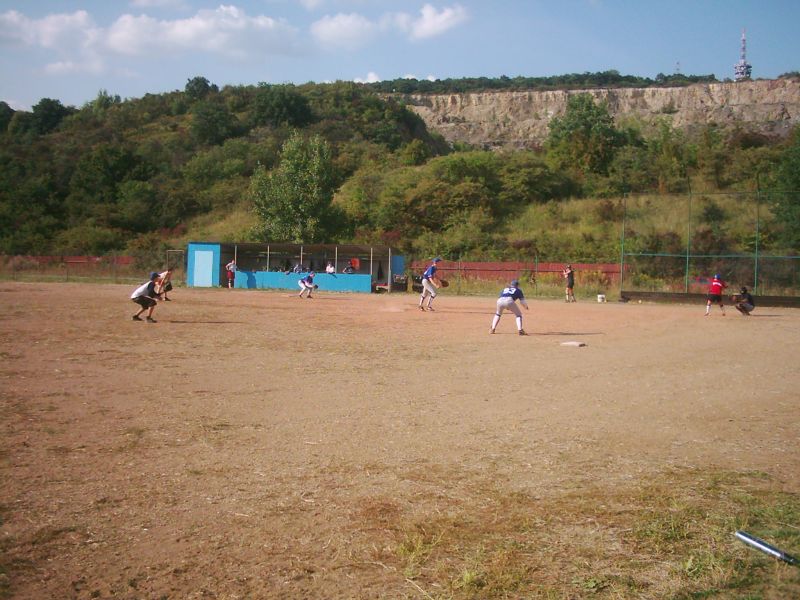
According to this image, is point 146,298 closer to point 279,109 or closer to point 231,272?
point 231,272

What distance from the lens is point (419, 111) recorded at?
148 meters

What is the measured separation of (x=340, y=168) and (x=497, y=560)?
77850 millimetres

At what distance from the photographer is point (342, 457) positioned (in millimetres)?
6488

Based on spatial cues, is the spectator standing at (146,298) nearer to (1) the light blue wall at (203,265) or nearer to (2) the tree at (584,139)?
(1) the light blue wall at (203,265)

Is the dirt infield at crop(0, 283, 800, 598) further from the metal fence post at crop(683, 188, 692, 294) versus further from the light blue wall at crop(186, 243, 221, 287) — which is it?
the light blue wall at crop(186, 243, 221, 287)

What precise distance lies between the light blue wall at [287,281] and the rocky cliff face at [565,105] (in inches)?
3217

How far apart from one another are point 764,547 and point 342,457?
3409 millimetres

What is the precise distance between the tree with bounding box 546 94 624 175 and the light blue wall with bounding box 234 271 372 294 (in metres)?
35.4

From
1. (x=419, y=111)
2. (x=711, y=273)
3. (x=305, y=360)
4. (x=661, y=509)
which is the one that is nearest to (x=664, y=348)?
(x=305, y=360)

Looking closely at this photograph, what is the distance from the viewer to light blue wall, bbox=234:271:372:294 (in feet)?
146

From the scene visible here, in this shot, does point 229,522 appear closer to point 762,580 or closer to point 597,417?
point 762,580

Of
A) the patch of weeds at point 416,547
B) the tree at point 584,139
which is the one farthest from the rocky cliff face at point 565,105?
the patch of weeds at point 416,547

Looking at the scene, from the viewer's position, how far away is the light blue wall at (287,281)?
44531mm

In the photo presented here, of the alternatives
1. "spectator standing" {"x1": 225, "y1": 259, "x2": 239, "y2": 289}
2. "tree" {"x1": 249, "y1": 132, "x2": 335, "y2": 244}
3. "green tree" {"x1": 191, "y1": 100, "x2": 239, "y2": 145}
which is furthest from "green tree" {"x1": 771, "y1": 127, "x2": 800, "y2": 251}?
"green tree" {"x1": 191, "y1": 100, "x2": 239, "y2": 145}
